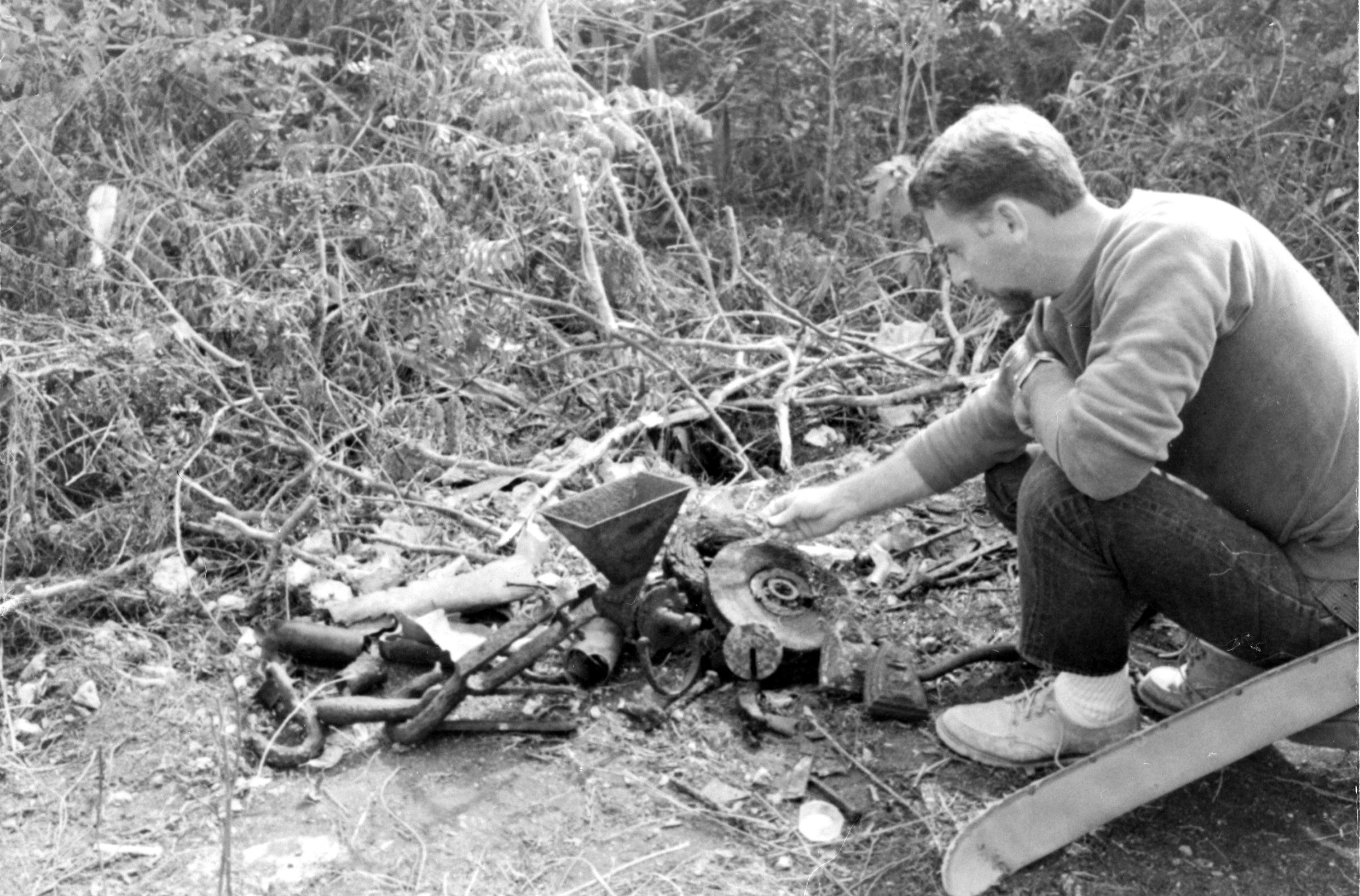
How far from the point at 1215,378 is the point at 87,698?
8.98 ft

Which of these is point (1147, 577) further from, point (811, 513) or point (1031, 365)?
point (811, 513)

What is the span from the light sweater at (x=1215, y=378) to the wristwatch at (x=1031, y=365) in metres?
0.06

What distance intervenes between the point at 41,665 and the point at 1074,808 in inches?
103

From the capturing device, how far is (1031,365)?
273 cm

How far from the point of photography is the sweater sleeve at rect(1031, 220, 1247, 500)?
7.80 feet

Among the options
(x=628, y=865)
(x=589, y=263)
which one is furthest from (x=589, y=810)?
(x=589, y=263)

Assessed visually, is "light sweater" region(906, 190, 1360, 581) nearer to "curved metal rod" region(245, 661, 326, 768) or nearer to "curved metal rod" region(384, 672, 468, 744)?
"curved metal rod" region(384, 672, 468, 744)

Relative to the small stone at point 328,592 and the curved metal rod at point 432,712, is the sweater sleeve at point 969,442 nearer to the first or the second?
the curved metal rod at point 432,712

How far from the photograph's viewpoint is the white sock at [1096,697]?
286cm

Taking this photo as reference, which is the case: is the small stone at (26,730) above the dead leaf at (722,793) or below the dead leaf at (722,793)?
below

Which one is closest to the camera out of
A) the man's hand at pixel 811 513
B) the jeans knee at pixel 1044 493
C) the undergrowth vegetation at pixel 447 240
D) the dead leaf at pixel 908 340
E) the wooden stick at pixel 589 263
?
the jeans knee at pixel 1044 493

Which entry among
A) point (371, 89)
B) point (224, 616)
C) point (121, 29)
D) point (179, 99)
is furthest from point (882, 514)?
point (121, 29)

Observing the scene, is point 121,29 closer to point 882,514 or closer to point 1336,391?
point 882,514

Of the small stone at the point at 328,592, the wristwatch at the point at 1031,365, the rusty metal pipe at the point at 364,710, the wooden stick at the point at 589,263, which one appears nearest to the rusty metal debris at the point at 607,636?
the rusty metal pipe at the point at 364,710
